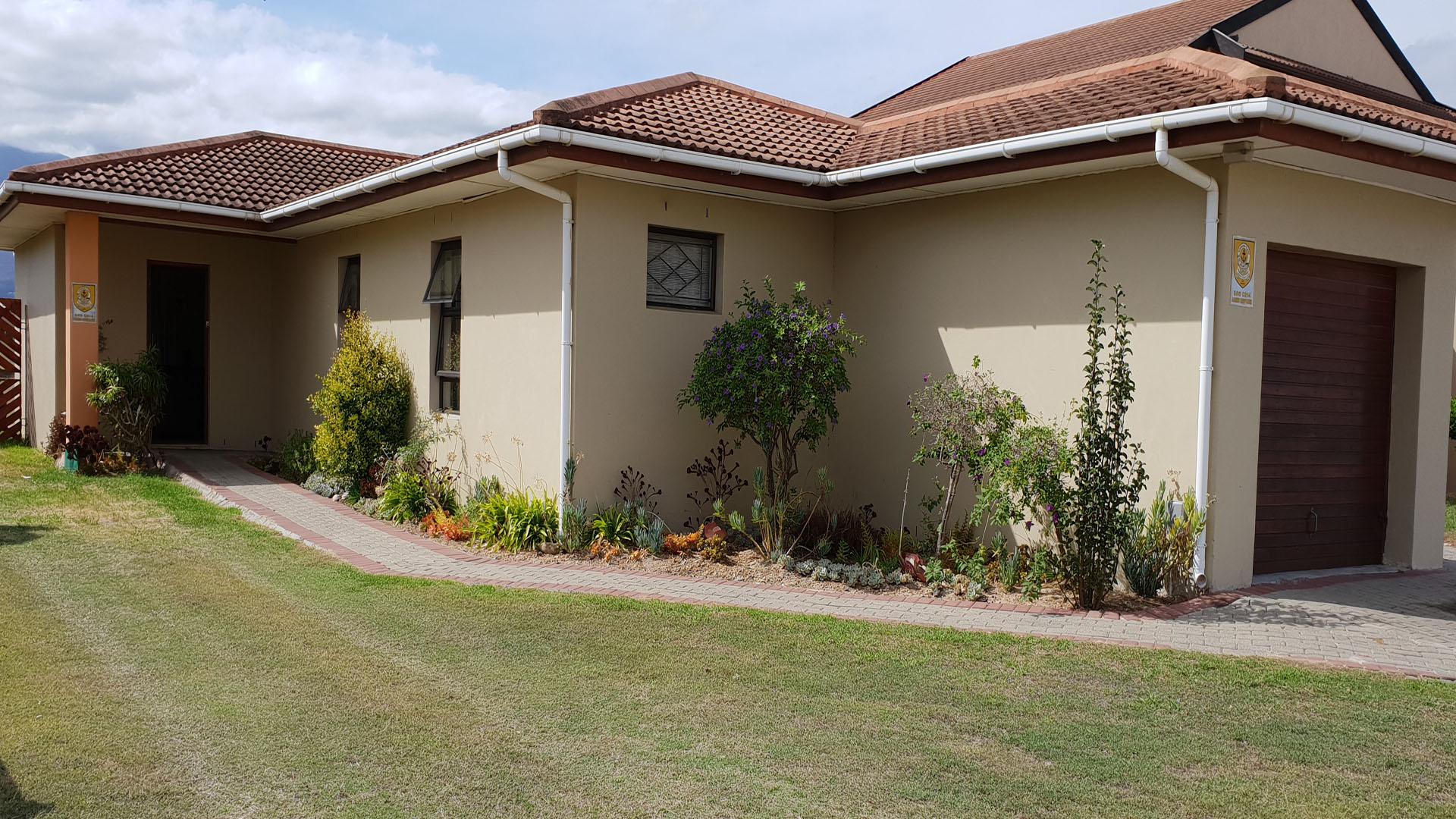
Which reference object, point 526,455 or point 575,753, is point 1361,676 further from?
point 526,455

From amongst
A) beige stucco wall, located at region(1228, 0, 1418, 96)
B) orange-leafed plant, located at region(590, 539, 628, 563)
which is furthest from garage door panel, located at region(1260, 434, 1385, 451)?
orange-leafed plant, located at region(590, 539, 628, 563)

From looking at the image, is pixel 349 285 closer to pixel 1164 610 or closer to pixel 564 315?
pixel 564 315

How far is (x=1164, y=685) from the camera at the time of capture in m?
5.67

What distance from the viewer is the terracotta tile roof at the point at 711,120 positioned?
8.93 metres

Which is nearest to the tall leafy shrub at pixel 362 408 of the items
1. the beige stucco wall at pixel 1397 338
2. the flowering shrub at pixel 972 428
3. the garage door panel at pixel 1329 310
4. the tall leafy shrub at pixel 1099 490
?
the flowering shrub at pixel 972 428

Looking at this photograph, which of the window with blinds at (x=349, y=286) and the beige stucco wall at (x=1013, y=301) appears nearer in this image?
the beige stucco wall at (x=1013, y=301)

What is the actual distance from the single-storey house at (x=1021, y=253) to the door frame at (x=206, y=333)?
2.54 metres

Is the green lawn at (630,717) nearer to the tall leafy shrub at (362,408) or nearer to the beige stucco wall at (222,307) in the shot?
the tall leafy shrub at (362,408)

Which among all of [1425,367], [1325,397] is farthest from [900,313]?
[1425,367]

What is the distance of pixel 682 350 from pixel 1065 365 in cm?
326

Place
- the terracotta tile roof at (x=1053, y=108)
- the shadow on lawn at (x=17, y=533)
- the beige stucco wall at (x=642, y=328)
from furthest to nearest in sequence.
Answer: the beige stucco wall at (x=642, y=328) → the shadow on lawn at (x=17, y=533) → the terracotta tile roof at (x=1053, y=108)

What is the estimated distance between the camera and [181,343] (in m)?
15.9

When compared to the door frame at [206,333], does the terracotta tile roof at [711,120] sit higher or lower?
higher

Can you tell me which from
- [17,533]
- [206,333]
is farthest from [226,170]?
[17,533]
